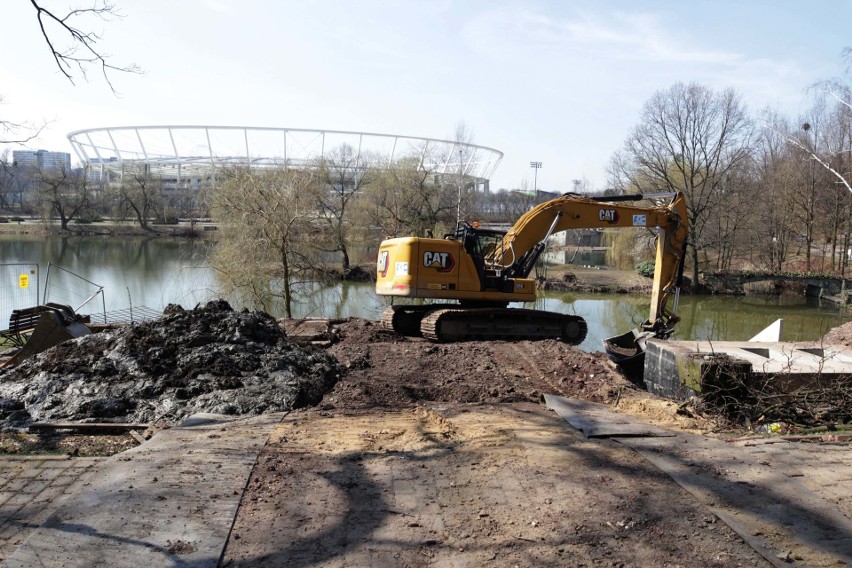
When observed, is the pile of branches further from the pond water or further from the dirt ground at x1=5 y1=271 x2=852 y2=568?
the pond water

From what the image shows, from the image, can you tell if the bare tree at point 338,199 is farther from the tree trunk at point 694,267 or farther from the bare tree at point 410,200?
the tree trunk at point 694,267

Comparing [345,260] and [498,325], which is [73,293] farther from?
[498,325]

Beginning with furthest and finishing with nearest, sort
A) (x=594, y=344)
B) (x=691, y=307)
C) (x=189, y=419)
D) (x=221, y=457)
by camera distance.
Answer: (x=691, y=307) < (x=594, y=344) < (x=189, y=419) < (x=221, y=457)

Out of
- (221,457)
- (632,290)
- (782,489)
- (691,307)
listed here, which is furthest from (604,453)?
(632,290)

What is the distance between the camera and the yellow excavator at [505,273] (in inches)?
550

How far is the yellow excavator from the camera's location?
1398 cm

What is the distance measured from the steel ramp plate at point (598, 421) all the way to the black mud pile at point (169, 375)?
297 cm

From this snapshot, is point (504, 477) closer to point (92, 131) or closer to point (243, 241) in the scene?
point (243, 241)

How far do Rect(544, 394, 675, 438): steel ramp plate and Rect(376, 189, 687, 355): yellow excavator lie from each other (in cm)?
628

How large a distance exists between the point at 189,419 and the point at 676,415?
17.0ft

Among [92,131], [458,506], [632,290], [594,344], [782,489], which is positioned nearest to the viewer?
[458,506]

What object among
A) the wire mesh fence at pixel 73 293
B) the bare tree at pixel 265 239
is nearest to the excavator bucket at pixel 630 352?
the bare tree at pixel 265 239

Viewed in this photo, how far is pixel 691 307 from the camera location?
Result: 110 feet

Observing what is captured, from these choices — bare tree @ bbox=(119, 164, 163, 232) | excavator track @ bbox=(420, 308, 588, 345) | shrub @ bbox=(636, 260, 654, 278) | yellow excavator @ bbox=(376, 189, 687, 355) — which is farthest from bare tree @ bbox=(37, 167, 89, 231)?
excavator track @ bbox=(420, 308, 588, 345)
